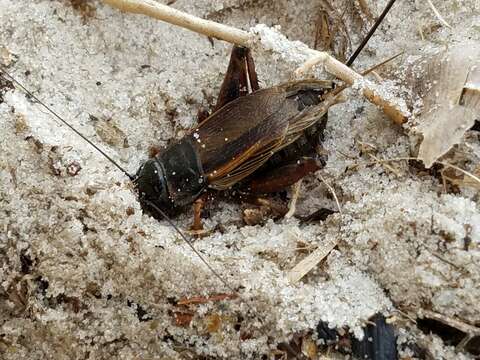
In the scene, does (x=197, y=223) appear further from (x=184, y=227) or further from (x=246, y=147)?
(x=246, y=147)

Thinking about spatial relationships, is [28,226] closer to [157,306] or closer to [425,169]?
[157,306]

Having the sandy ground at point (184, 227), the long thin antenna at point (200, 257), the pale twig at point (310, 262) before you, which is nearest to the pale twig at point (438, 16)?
the sandy ground at point (184, 227)

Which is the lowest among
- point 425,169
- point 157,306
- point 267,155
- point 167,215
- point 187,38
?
point 157,306

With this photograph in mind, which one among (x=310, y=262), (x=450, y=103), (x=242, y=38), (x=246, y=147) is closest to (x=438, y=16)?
(x=450, y=103)

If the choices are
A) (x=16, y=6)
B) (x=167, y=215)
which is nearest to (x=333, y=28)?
(x=167, y=215)

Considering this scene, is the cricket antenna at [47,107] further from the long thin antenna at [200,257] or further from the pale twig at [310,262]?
the pale twig at [310,262]

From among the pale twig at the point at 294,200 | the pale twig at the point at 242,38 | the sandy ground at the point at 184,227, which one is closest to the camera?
the sandy ground at the point at 184,227
